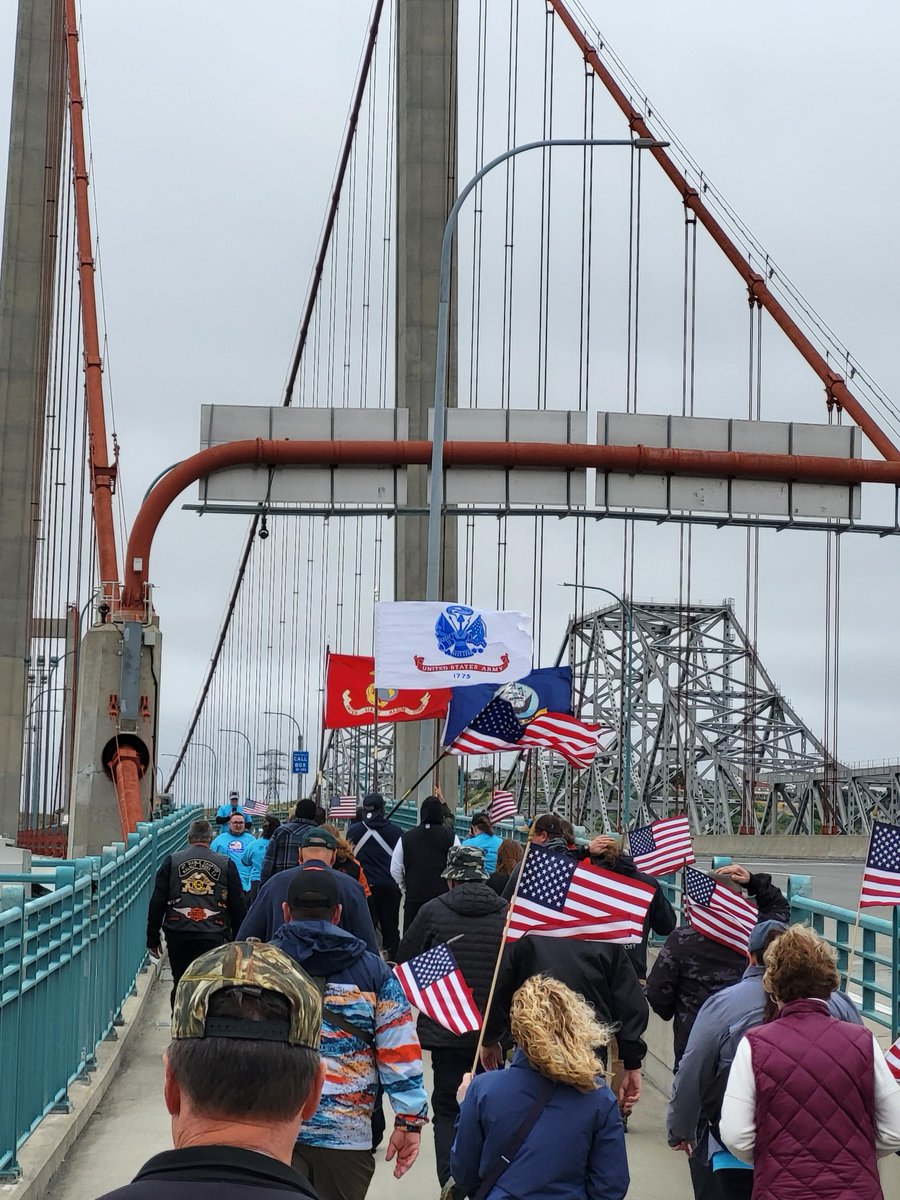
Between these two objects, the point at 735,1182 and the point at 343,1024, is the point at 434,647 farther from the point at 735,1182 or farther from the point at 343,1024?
the point at 343,1024

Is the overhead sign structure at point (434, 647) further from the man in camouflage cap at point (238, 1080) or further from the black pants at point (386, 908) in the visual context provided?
the man in camouflage cap at point (238, 1080)

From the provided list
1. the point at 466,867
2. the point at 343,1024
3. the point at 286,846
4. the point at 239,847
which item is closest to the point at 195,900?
the point at 286,846

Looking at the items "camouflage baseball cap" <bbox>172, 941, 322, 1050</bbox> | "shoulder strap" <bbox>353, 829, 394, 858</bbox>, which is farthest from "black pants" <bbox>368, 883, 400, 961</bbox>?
"camouflage baseball cap" <bbox>172, 941, 322, 1050</bbox>

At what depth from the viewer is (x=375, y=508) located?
26.3 m

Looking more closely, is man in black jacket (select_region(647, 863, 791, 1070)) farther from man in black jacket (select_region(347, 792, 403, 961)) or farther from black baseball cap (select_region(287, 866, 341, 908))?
man in black jacket (select_region(347, 792, 403, 961))

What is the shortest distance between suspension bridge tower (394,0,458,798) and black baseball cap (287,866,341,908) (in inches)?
797

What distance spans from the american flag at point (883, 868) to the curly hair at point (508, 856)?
A: 206 cm

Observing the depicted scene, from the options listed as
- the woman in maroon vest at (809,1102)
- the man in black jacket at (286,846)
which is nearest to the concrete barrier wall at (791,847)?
the man in black jacket at (286,846)

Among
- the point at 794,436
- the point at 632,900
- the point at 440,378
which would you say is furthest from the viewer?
the point at 794,436

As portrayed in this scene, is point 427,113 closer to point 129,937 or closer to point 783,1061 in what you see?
point 129,937

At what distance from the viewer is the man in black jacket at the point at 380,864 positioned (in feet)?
47.6

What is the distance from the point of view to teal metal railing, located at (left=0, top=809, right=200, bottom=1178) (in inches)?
291

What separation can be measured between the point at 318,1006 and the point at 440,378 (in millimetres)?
17960

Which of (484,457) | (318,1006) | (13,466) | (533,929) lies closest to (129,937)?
(533,929)
